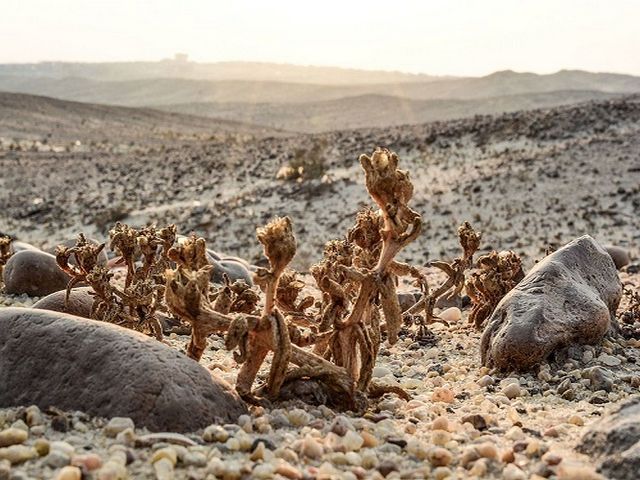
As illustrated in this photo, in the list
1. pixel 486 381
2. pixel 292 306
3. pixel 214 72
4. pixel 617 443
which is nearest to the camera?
pixel 617 443

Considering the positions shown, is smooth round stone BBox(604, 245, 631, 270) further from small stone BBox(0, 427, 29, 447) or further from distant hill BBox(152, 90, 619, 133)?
distant hill BBox(152, 90, 619, 133)

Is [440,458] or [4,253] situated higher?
[440,458]

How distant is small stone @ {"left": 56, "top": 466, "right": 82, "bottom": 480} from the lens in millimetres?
2711

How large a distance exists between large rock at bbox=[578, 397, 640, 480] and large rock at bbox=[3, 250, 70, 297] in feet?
18.7

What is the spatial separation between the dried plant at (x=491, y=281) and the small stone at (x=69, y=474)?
414cm

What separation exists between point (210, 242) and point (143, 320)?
935 centimetres

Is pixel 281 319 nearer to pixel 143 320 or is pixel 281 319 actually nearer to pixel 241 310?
pixel 241 310

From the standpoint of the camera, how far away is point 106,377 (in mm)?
3420

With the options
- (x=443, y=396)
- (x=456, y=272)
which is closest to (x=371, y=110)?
(x=456, y=272)

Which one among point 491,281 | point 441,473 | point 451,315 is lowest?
point 451,315

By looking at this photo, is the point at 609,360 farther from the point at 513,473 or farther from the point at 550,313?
the point at 513,473

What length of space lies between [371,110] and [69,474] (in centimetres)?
7532

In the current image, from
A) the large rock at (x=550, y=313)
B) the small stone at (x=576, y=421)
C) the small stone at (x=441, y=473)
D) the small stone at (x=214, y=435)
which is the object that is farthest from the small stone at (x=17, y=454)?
the large rock at (x=550, y=313)

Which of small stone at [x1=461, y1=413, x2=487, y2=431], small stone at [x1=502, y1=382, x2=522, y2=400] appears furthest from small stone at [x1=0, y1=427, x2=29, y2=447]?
small stone at [x1=502, y1=382, x2=522, y2=400]
